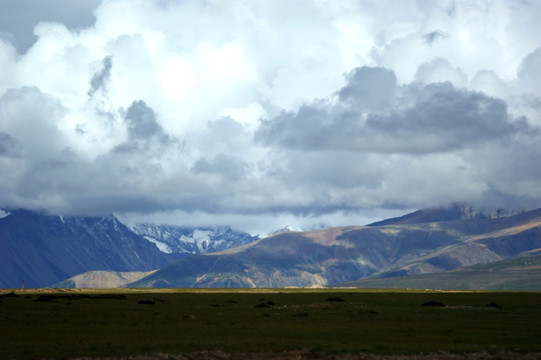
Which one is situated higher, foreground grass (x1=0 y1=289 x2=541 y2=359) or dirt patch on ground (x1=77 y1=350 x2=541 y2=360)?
foreground grass (x1=0 y1=289 x2=541 y2=359)

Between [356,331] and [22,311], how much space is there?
54.1 meters

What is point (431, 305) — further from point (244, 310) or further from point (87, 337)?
point (87, 337)

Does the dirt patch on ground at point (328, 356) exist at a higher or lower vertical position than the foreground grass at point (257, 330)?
lower

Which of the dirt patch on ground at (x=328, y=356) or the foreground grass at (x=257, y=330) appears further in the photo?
the foreground grass at (x=257, y=330)

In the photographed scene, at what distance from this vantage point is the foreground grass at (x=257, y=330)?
7550cm

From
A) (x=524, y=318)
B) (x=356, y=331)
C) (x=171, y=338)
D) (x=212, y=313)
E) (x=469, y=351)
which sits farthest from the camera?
(x=212, y=313)

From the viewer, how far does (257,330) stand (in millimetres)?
91812

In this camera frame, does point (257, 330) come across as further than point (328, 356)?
Yes

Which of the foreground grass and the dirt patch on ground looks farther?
the foreground grass

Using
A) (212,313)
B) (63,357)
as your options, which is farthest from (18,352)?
(212,313)

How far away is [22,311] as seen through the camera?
117 m

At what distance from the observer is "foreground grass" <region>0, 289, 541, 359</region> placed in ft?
248

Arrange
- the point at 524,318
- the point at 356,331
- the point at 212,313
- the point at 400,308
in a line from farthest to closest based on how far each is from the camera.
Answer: the point at 400,308
the point at 212,313
the point at 524,318
the point at 356,331

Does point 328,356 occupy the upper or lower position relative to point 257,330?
lower
